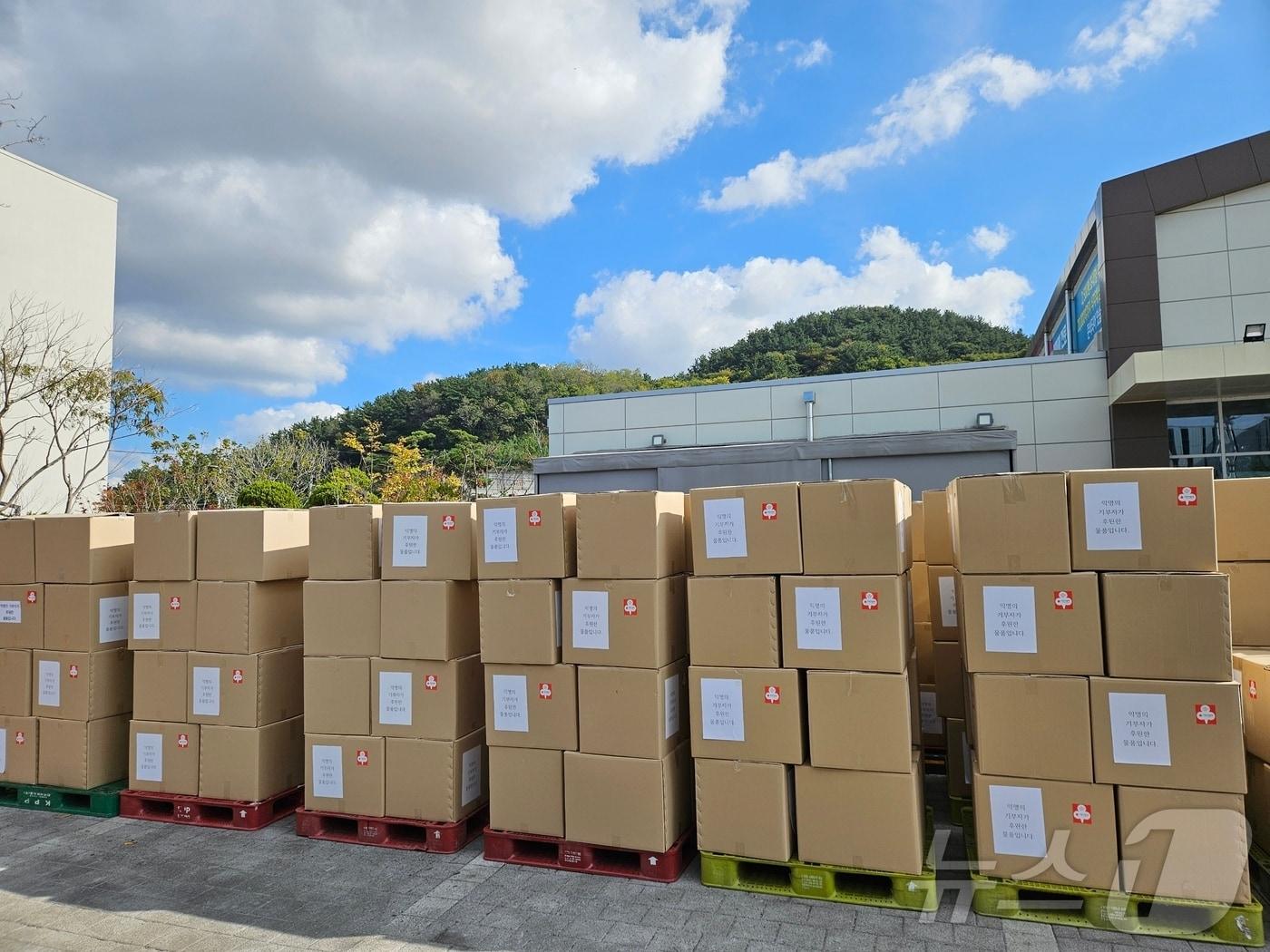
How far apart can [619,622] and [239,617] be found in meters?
2.40

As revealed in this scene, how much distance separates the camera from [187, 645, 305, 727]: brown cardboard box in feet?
14.9

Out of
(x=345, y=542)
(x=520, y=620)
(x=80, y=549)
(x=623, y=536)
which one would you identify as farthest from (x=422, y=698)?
(x=80, y=549)

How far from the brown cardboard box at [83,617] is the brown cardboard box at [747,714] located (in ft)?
12.7

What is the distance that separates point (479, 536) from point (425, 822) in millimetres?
1538

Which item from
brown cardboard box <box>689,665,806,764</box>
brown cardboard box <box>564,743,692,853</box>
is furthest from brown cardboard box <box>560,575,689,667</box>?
brown cardboard box <box>564,743,692,853</box>

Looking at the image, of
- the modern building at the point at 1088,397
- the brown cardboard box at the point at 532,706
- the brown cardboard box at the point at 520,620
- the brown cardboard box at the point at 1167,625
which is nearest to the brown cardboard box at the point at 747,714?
the brown cardboard box at the point at 532,706

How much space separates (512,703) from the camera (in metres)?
4.01

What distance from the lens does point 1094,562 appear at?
3271mm

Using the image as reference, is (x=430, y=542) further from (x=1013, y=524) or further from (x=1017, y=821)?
(x=1017, y=821)

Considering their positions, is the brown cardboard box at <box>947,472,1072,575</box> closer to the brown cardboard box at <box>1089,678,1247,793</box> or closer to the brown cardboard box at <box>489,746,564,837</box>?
the brown cardboard box at <box>1089,678,1247,793</box>

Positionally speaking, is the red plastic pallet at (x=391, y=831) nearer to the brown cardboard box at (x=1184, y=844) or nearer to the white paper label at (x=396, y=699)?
the white paper label at (x=396, y=699)

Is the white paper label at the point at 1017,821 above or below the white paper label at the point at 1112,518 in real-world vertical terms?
below

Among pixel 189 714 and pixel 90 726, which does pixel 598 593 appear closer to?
pixel 189 714

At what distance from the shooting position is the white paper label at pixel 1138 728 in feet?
10.2
